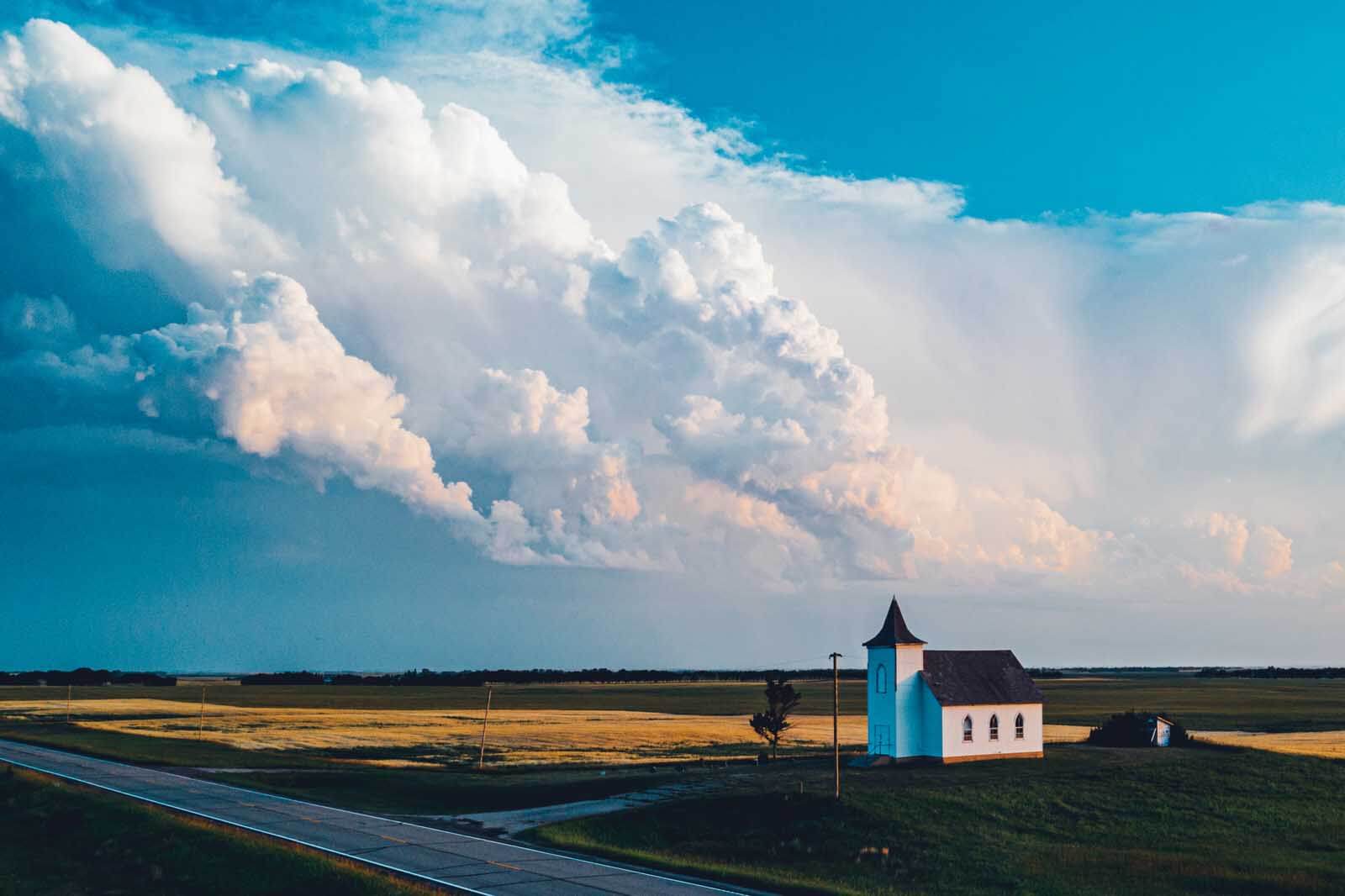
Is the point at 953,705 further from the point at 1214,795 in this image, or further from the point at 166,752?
the point at 166,752

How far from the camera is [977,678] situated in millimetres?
69312

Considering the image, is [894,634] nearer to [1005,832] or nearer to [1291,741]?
[1005,832]

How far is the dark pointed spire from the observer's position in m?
67.2

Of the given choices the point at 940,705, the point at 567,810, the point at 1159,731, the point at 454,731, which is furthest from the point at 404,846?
the point at 454,731

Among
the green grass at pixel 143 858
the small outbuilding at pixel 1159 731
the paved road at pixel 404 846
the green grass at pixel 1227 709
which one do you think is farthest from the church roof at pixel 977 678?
the green grass at pixel 1227 709

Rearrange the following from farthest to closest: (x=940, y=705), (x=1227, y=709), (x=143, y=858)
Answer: (x=1227, y=709), (x=940, y=705), (x=143, y=858)

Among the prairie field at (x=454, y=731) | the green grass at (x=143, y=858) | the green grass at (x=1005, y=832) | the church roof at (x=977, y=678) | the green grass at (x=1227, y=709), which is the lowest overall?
the green grass at (x=1227, y=709)

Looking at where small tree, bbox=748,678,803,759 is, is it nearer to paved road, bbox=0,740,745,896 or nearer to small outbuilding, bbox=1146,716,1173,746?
small outbuilding, bbox=1146,716,1173,746

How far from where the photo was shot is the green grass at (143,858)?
111 ft

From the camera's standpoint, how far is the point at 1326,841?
171 feet

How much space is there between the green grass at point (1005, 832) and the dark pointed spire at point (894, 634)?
772cm

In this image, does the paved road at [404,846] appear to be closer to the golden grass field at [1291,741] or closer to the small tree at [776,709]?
the small tree at [776,709]

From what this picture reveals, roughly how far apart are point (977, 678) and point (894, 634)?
654cm

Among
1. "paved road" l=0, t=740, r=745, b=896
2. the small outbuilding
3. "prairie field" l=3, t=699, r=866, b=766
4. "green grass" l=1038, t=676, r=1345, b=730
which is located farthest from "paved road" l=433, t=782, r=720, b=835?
"green grass" l=1038, t=676, r=1345, b=730
